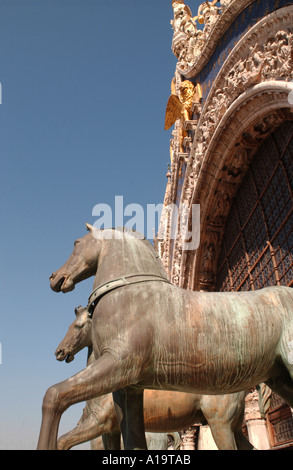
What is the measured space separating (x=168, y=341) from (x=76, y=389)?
0.60m

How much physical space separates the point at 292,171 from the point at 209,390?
6.01 metres

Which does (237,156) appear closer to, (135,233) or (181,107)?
(181,107)

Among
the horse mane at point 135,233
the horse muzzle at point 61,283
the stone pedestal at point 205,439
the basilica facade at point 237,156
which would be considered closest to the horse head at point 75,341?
the horse muzzle at point 61,283

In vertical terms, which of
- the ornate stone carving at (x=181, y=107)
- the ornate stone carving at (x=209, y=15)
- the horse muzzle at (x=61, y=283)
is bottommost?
the horse muzzle at (x=61, y=283)

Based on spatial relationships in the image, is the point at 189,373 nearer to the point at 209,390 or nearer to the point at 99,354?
the point at 209,390

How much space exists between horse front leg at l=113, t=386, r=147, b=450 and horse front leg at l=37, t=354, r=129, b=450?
427mm

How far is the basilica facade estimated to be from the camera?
7.69m

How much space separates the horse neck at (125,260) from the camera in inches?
110

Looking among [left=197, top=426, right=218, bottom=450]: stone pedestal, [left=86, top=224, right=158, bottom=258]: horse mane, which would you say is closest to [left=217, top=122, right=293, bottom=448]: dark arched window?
[left=197, top=426, right=218, bottom=450]: stone pedestal

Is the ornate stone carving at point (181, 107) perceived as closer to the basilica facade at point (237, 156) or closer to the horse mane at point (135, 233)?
the basilica facade at point (237, 156)

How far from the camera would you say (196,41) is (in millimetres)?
12156

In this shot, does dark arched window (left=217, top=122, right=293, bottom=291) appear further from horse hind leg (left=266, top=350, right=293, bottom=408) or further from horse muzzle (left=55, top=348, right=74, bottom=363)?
horse hind leg (left=266, top=350, right=293, bottom=408)

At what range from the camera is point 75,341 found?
5.08m
